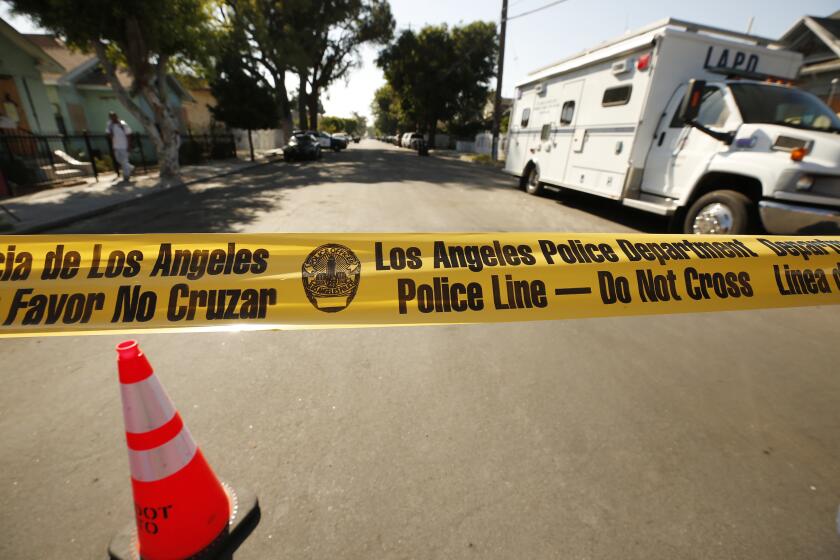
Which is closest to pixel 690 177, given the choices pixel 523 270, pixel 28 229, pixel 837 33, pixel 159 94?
pixel 523 270

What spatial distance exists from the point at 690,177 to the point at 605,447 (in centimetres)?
585

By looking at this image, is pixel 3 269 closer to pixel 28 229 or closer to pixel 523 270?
pixel 523 270

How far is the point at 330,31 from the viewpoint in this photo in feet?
120

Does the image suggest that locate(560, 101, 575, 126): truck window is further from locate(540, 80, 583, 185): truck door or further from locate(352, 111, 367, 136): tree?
locate(352, 111, 367, 136): tree

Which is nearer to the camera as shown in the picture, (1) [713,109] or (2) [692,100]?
(2) [692,100]

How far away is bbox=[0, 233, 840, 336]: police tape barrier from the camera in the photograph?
2004 millimetres

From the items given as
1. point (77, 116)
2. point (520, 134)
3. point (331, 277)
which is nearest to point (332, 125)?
point (77, 116)

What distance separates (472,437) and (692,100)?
21.7 feet

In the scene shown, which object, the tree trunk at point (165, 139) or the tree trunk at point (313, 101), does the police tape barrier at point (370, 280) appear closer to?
the tree trunk at point (165, 139)

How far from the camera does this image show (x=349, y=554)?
1.57 m

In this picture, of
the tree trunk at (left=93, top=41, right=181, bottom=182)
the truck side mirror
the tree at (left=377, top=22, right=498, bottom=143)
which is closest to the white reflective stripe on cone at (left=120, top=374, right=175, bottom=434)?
the truck side mirror

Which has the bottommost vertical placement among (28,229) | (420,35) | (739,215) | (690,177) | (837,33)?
(28,229)

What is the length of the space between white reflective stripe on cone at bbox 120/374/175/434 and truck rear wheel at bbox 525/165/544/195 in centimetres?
1106

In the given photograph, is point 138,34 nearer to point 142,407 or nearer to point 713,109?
point 142,407
